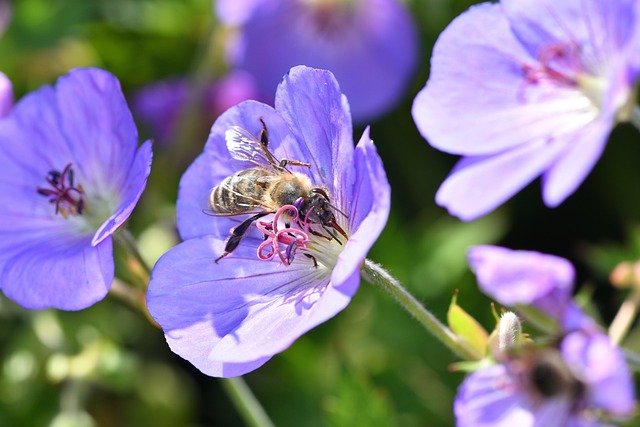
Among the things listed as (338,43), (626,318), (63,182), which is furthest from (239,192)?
(338,43)

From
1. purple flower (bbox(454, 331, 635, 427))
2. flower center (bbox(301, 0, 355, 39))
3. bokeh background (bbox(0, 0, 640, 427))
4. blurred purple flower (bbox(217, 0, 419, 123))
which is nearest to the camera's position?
purple flower (bbox(454, 331, 635, 427))

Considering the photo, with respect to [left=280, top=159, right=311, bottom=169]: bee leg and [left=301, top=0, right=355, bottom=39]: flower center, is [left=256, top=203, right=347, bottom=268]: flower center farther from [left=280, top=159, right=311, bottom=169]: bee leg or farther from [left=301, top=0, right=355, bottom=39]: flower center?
[left=301, top=0, right=355, bottom=39]: flower center

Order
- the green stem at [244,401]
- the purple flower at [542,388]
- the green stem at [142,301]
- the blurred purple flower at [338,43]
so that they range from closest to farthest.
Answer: the purple flower at [542,388], the green stem at [142,301], the green stem at [244,401], the blurred purple flower at [338,43]

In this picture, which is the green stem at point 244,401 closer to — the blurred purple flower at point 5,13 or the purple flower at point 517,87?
the purple flower at point 517,87

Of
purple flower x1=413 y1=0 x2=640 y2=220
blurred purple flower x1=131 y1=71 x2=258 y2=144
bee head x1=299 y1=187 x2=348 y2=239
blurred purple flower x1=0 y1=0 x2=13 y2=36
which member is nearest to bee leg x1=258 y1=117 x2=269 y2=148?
bee head x1=299 y1=187 x2=348 y2=239

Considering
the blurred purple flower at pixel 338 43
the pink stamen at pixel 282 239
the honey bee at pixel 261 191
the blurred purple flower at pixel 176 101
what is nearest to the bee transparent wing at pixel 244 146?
the honey bee at pixel 261 191

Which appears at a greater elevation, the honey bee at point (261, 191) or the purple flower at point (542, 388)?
the honey bee at point (261, 191)
